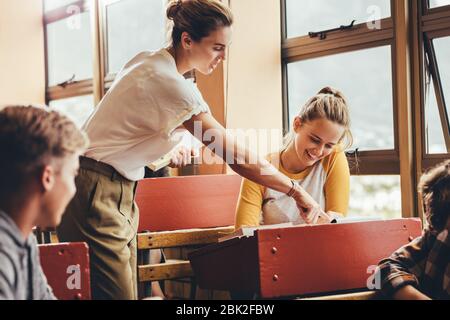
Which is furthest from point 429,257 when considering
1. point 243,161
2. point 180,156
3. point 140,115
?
point 180,156

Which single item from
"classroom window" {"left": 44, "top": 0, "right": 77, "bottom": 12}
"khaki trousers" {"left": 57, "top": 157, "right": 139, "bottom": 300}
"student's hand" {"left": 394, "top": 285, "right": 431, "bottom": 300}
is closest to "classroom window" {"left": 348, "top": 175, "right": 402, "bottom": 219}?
"student's hand" {"left": 394, "top": 285, "right": 431, "bottom": 300}

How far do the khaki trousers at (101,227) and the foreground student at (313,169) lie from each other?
0.52m

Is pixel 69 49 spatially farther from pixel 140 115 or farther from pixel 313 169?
pixel 140 115

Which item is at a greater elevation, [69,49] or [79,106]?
[69,49]

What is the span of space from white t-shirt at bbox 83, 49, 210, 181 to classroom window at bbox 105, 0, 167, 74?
238cm

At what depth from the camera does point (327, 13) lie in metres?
3.27

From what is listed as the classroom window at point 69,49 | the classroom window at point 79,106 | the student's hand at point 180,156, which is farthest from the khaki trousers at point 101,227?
the classroom window at point 69,49

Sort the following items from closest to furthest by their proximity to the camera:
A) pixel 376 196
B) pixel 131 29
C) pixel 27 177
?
pixel 27 177 → pixel 376 196 → pixel 131 29

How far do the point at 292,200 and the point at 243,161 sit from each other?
1.40 feet

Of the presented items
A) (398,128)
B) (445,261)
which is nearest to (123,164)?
(445,261)

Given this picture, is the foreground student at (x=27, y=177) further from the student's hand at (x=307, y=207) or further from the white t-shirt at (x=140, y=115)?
the student's hand at (x=307, y=207)

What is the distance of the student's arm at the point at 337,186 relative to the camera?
2393 millimetres
